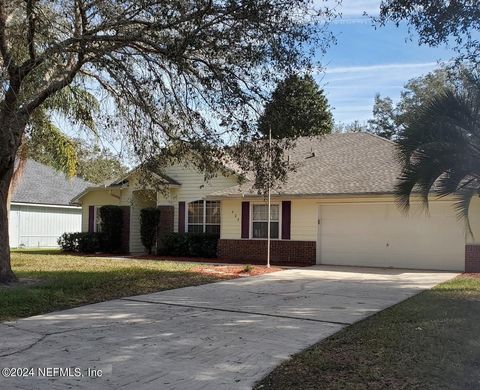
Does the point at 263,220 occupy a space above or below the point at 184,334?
above

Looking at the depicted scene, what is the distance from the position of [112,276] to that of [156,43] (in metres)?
6.69

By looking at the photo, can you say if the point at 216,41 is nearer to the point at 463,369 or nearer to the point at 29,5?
the point at 29,5

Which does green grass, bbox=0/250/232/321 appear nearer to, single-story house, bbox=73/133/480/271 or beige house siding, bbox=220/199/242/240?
single-story house, bbox=73/133/480/271

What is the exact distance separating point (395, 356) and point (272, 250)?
46.8 feet

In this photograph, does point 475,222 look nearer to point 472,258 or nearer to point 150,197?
point 472,258

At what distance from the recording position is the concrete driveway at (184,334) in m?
5.86

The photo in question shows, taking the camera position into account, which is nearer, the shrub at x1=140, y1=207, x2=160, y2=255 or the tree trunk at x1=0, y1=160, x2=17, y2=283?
the tree trunk at x1=0, y1=160, x2=17, y2=283

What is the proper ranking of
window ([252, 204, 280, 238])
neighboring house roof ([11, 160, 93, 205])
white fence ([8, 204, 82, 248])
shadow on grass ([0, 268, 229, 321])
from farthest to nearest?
1. neighboring house roof ([11, 160, 93, 205])
2. white fence ([8, 204, 82, 248])
3. window ([252, 204, 280, 238])
4. shadow on grass ([0, 268, 229, 321])

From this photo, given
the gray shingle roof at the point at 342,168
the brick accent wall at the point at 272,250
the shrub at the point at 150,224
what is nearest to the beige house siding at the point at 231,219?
the brick accent wall at the point at 272,250

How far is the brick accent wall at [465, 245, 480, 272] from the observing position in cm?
1698

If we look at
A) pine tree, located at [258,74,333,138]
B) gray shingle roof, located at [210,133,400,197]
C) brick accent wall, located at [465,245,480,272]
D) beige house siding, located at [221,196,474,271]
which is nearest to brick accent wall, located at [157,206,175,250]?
gray shingle roof, located at [210,133,400,197]

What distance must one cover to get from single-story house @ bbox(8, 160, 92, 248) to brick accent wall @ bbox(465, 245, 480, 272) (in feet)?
71.2

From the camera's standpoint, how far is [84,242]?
25.5 metres

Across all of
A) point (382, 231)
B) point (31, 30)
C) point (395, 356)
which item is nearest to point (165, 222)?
point (382, 231)
